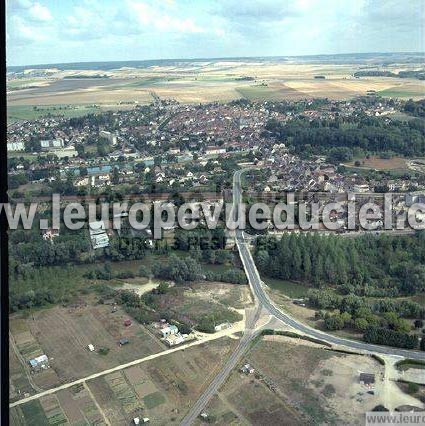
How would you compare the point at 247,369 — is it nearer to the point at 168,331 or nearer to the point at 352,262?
the point at 168,331

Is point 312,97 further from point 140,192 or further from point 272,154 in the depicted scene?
point 140,192

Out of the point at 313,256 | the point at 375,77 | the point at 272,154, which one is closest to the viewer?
the point at 313,256

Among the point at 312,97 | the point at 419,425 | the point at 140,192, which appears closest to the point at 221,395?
the point at 419,425

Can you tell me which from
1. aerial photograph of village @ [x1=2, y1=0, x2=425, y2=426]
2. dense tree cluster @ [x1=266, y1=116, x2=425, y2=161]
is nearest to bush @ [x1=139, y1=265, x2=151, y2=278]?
aerial photograph of village @ [x1=2, y1=0, x2=425, y2=426]

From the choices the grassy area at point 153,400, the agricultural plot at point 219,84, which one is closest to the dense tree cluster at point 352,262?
the grassy area at point 153,400

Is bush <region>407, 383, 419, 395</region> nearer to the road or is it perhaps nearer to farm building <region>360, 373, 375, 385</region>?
farm building <region>360, 373, 375, 385</region>

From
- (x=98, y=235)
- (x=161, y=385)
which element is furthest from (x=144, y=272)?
(x=161, y=385)
